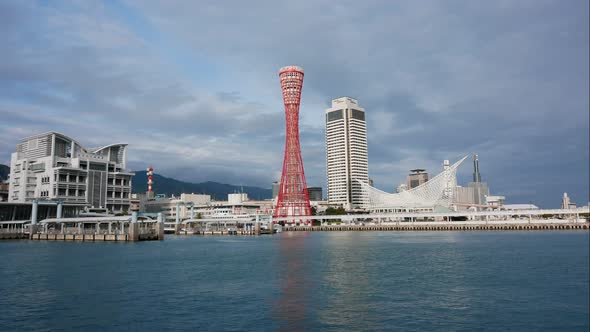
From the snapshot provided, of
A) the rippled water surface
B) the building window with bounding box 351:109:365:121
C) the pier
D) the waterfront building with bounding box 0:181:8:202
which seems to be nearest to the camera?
the rippled water surface

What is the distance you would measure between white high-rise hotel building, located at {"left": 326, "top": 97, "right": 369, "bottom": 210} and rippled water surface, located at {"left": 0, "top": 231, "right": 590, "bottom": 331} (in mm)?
113933

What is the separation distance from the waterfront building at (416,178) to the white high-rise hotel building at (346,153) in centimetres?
2785

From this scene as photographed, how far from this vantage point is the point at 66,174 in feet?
233

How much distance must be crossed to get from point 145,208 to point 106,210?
37723 millimetres

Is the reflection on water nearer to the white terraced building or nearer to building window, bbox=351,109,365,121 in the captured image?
the white terraced building

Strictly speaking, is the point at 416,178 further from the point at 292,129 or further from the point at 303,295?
the point at 303,295

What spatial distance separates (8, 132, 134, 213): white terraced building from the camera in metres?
70.9

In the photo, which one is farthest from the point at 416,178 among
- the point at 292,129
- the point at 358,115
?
the point at 292,129

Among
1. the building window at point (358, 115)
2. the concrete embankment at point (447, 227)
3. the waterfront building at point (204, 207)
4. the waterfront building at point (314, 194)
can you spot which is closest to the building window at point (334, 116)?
the building window at point (358, 115)

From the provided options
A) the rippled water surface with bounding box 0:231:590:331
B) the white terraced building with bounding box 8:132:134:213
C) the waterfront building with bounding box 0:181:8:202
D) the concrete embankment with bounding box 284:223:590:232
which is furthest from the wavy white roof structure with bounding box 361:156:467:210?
the waterfront building with bounding box 0:181:8:202

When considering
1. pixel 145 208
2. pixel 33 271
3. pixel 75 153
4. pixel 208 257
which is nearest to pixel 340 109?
pixel 145 208

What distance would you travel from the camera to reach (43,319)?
13398 millimetres

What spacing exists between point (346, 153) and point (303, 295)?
127764 mm

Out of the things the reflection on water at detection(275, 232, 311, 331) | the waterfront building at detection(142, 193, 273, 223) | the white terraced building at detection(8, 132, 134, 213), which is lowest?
the reflection on water at detection(275, 232, 311, 331)
